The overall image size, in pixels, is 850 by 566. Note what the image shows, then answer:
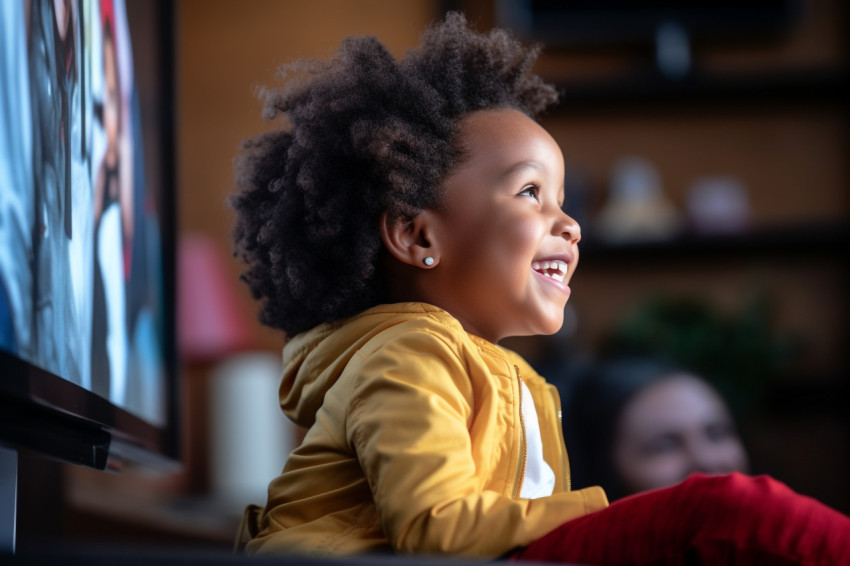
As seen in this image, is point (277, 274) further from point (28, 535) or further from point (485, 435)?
point (28, 535)

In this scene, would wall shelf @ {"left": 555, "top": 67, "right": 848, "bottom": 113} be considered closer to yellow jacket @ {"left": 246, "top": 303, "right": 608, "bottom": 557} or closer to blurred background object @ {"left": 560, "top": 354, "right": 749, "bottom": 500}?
blurred background object @ {"left": 560, "top": 354, "right": 749, "bottom": 500}

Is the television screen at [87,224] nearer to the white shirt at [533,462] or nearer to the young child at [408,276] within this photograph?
the young child at [408,276]

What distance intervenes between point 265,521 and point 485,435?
6.5 inches

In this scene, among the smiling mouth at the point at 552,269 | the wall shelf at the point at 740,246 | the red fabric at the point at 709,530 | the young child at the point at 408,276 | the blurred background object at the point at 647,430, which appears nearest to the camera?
the red fabric at the point at 709,530

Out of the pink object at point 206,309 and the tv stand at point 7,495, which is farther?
the pink object at point 206,309

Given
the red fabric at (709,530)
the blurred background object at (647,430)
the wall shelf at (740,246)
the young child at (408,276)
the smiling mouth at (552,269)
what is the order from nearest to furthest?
the red fabric at (709,530) < the young child at (408,276) < the smiling mouth at (552,269) < the blurred background object at (647,430) < the wall shelf at (740,246)

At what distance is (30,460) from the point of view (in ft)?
2.96

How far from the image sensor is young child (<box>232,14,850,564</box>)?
57cm

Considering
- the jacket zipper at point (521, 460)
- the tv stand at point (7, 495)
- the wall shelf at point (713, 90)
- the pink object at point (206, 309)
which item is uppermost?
the wall shelf at point (713, 90)

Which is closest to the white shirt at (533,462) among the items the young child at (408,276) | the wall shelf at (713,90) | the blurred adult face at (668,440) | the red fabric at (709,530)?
the young child at (408,276)

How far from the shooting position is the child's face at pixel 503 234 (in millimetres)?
660

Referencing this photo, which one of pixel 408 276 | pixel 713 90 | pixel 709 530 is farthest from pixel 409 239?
pixel 713 90

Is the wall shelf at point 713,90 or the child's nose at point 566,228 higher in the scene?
the wall shelf at point 713,90

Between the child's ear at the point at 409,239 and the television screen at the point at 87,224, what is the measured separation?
212 millimetres
